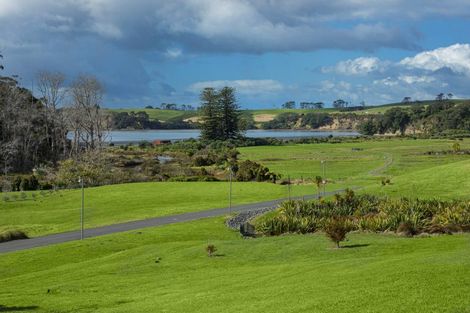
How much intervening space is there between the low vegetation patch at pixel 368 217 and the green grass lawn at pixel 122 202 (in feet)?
49.1

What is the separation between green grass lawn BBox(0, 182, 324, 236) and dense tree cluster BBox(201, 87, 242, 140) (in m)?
110

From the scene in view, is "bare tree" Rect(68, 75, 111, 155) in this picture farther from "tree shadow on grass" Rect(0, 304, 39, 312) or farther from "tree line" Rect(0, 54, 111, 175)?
"tree shadow on grass" Rect(0, 304, 39, 312)

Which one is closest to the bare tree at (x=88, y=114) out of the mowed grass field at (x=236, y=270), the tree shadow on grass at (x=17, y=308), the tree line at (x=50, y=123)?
the tree line at (x=50, y=123)

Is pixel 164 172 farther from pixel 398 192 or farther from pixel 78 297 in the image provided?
pixel 78 297

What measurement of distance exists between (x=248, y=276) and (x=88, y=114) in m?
90.0

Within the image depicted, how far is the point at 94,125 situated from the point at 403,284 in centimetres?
9602

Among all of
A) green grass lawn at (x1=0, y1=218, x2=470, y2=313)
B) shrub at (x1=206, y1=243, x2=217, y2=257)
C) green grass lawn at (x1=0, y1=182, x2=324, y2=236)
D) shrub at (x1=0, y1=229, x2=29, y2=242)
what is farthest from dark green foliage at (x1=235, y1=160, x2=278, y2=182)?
shrub at (x1=206, y1=243, x2=217, y2=257)

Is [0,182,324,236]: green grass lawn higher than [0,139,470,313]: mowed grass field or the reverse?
the reverse

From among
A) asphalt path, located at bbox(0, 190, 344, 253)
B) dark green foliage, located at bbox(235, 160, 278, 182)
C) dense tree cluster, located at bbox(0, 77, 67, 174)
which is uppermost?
dense tree cluster, located at bbox(0, 77, 67, 174)

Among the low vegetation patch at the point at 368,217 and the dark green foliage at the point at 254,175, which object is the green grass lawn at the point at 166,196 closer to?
the dark green foliage at the point at 254,175

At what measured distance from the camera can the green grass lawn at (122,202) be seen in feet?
159

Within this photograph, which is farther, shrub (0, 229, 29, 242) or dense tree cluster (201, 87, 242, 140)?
dense tree cluster (201, 87, 242, 140)

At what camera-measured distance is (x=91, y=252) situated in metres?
32.0

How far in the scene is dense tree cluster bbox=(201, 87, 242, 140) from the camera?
180375 mm
